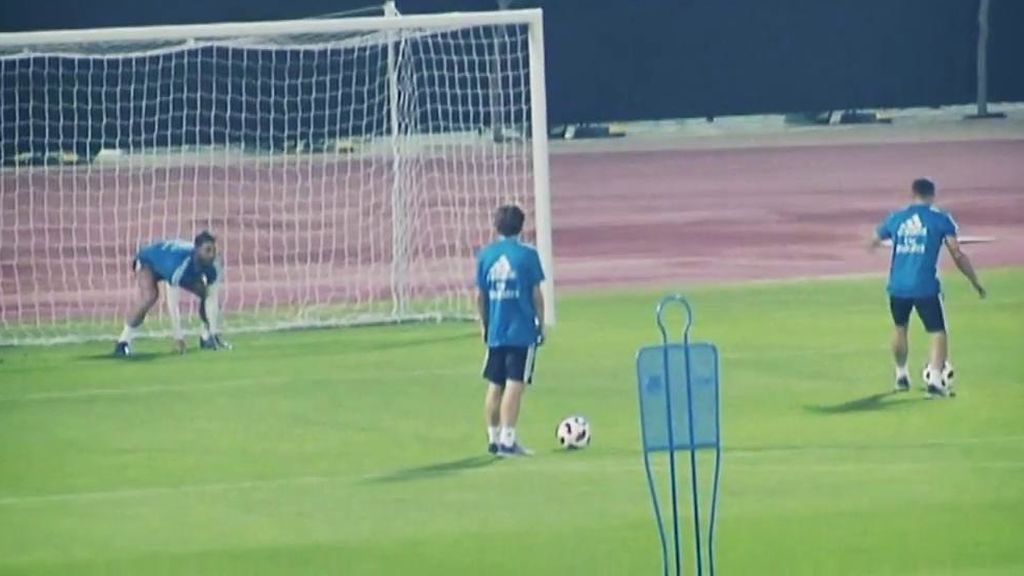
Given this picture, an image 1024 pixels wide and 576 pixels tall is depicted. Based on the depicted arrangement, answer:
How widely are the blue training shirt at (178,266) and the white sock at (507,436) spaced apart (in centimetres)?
470

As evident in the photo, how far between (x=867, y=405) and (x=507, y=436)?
8.74ft

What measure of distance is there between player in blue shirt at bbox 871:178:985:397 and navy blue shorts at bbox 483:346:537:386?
2825 mm

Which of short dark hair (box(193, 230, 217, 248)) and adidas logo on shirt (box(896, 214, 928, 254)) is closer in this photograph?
adidas logo on shirt (box(896, 214, 928, 254))

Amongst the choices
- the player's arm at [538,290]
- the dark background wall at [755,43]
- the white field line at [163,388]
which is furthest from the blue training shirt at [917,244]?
the dark background wall at [755,43]

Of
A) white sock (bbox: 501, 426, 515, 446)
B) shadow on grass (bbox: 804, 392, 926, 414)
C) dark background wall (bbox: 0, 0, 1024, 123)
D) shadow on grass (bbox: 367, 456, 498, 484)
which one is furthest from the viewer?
dark background wall (bbox: 0, 0, 1024, 123)

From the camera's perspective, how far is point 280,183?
96.1 feet

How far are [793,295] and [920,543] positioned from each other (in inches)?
382

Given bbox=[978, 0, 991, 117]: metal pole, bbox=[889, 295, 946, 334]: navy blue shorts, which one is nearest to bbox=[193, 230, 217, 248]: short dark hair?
bbox=[889, 295, 946, 334]: navy blue shorts

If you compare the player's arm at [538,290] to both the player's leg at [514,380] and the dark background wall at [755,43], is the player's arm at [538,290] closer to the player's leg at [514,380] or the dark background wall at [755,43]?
the player's leg at [514,380]

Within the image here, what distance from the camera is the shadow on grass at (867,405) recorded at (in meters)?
13.8

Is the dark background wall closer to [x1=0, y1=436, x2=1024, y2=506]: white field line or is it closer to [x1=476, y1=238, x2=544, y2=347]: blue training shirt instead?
[x1=476, y1=238, x2=544, y2=347]: blue training shirt

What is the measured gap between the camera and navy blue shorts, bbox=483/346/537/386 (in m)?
12.2

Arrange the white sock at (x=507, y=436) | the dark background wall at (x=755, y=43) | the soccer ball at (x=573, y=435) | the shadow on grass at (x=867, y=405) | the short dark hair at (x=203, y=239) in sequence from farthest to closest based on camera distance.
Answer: the dark background wall at (x=755, y=43), the short dark hair at (x=203, y=239), the shadow on grass at (x=867, y=405), the soccer ball at (x=573, y=435), the white sock at (x=507, y=436)

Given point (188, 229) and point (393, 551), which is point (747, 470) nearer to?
point (393, 551)
